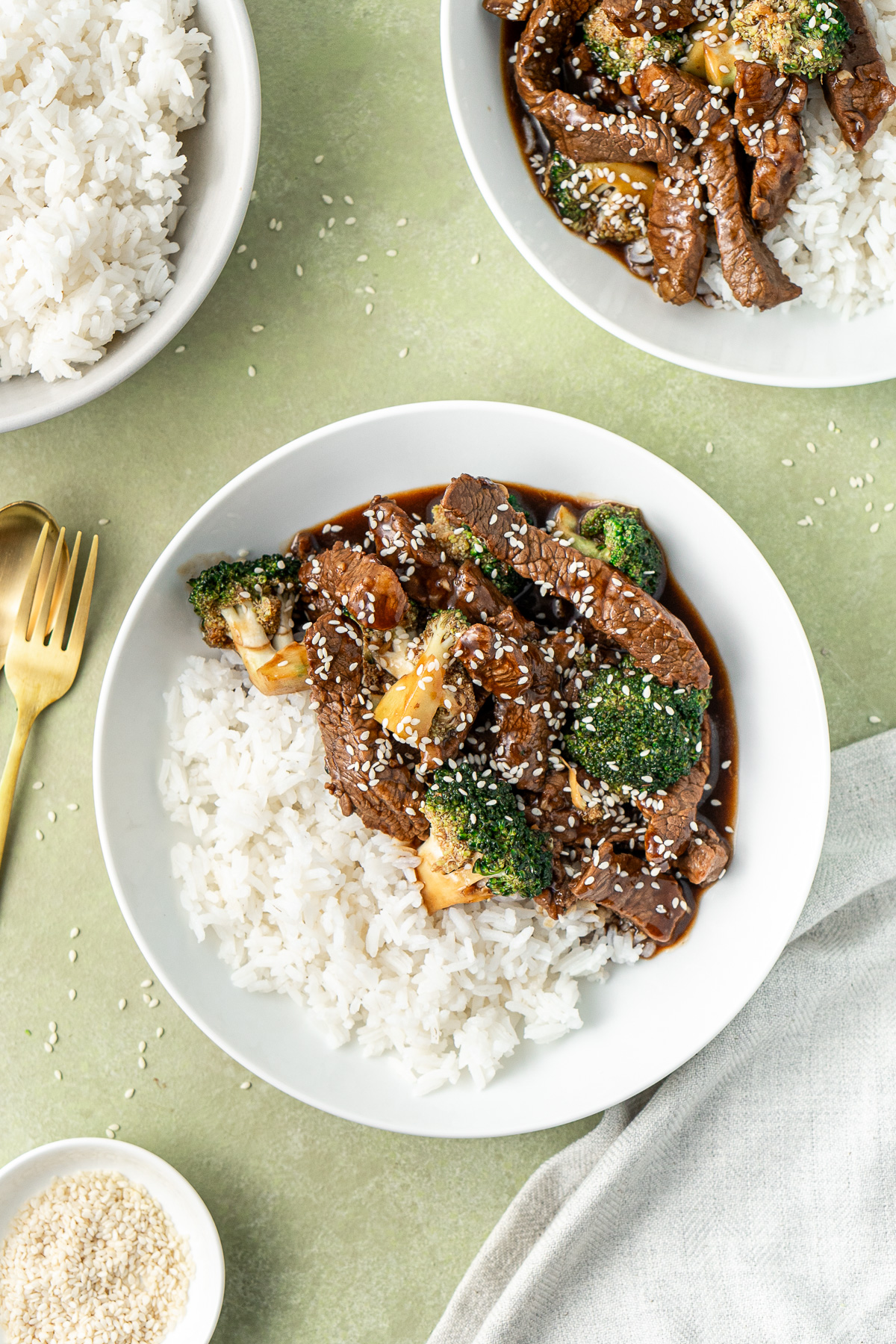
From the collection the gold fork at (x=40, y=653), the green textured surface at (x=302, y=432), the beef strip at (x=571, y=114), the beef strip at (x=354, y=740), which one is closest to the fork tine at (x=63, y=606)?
the gold fork at (x=40, y=653)

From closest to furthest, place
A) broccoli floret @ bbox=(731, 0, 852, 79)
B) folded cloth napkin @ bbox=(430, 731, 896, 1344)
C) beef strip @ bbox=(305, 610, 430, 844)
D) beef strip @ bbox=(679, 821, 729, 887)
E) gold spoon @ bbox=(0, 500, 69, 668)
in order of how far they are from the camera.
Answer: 1. broccoli floret @ bbox=(731, 0, 852, 79)
2. beef strip @ bbox=(305, 610, 430, 844)
3. beef strip @ bbox=(679, 821, 729, 887)
4. folded cloth napkin @ bbox=(430, 731, 896, 1344)
5. gold spoon @ bbox=(0, 500, 69, 668)

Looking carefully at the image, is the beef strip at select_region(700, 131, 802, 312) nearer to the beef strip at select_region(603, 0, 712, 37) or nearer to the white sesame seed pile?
the beef strip at select_region(603, 0, 712, 37)

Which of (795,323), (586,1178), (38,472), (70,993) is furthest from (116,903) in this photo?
(795,323)

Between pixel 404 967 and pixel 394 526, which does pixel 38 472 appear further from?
pixel 404 967

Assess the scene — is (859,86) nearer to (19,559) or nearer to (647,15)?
(647,15)

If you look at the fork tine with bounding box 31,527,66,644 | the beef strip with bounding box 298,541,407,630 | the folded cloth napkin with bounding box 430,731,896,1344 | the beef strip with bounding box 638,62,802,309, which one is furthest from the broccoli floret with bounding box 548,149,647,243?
the fork tine with bounding box 31,527,66,644

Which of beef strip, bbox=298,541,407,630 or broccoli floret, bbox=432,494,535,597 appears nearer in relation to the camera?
beef strip, bbox=298,541,407,630

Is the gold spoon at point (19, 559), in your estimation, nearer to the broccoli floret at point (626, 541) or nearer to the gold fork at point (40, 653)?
the gold fork at point (40, 653)
